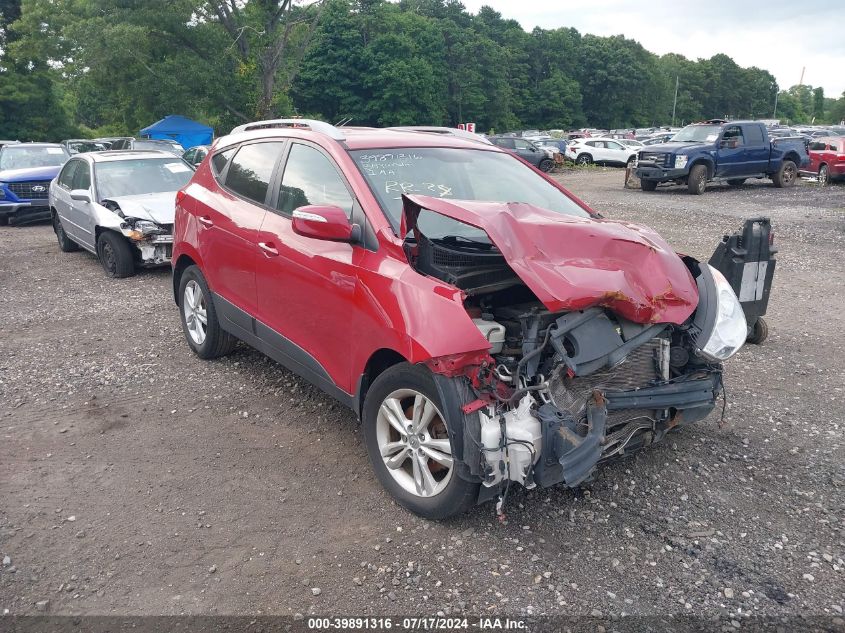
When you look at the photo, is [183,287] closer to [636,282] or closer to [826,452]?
[636,282]

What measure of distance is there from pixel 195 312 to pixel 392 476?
293 cm

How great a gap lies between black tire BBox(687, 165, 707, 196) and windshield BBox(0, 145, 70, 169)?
16363 mm

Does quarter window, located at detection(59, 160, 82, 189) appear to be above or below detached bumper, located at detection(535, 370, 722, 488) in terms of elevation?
above

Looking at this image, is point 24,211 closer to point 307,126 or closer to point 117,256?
point 117,256

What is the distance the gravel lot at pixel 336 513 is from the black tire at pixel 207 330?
0.15 meters

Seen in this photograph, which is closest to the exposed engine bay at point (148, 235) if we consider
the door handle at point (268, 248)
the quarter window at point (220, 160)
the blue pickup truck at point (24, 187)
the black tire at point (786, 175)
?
the quarter window at point (220, 160)

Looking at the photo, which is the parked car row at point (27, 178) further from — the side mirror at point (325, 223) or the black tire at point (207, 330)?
the side mirror at point (325, 223)

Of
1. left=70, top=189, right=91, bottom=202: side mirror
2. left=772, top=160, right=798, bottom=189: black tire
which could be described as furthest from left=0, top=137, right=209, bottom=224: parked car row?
left=772, top=160, right=798, bottom=189: black tire

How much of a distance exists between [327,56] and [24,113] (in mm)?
26900

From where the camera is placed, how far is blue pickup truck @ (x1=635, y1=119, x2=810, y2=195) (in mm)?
19047

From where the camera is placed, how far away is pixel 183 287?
19.1 ft

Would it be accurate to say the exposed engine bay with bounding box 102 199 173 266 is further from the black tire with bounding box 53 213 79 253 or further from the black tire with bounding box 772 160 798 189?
the black tire with bounding box 772 160 798 189

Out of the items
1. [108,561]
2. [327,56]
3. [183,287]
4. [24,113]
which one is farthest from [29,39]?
[108,561]

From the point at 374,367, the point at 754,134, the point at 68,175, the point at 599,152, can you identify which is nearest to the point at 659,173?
the point at 754,134
